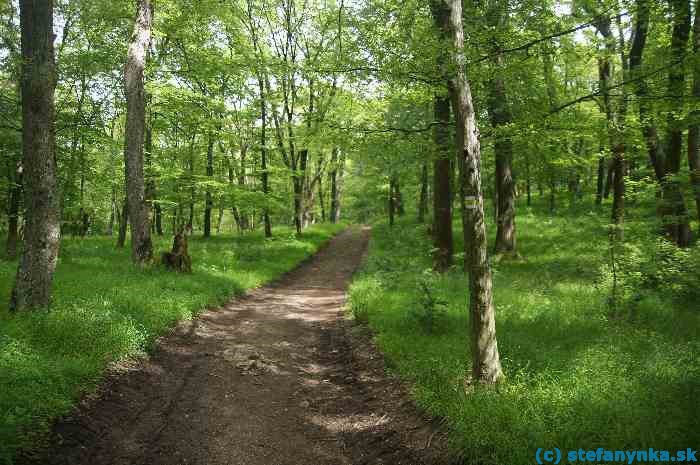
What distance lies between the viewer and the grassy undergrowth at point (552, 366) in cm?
392

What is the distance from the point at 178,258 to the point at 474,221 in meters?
10.6

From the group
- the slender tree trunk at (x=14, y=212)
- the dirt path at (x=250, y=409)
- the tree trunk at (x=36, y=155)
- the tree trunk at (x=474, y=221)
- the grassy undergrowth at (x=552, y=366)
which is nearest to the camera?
the grassy undergrowth at (x=552, y=366)

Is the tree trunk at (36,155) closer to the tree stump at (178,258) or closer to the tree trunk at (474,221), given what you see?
the tree stump at (178,258)

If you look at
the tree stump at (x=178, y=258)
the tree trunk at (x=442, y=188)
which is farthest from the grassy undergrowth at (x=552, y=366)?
the tree stump at (x=178, y=258)

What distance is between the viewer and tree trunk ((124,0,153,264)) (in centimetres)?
1258

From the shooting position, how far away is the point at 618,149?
10.8 m

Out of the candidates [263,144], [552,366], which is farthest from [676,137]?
[263,144]

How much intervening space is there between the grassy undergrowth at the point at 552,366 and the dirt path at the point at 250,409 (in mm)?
546

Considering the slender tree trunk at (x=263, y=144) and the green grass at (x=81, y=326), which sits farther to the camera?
the slender tree trunk at (x=263, y=144)

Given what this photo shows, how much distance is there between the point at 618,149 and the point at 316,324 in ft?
29.7

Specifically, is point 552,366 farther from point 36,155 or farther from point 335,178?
point 335,178

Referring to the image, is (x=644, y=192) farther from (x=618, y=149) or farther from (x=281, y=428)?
(x=281, y=428)

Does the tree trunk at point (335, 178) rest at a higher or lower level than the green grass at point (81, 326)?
higher

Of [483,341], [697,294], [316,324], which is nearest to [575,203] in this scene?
[697,294]
